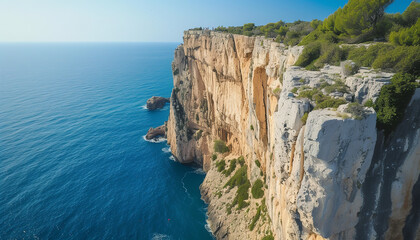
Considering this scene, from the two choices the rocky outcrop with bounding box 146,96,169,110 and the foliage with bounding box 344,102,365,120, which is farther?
the rocky outcrop with bounding box 146,96,169,110

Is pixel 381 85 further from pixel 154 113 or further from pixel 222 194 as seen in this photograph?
pixel 154 113

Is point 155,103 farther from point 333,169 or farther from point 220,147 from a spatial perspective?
point 333,169

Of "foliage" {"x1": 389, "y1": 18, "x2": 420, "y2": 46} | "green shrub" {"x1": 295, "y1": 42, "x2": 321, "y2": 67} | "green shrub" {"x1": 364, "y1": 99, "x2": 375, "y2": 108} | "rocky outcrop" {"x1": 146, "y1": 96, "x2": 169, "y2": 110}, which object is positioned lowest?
"rocky outcrop" {"x1": 146, "y1": 96, "x2": 169, "y2": 110}

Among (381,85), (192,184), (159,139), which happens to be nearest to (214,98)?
(192,184)

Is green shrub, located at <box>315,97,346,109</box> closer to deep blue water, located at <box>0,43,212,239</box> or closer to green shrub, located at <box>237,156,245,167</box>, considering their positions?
deep blue water, located at <box>0,43,212,239</box>

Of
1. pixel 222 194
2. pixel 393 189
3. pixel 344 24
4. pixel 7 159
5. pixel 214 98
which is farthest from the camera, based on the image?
pixel 7 159

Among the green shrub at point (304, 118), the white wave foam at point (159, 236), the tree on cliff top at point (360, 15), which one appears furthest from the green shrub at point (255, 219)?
the tree on cliff top at point (360, 15)

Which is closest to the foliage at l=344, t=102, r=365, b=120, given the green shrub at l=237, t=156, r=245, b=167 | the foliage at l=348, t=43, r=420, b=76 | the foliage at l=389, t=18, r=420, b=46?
the foliage at l=348, t=43, r=420, b=76
